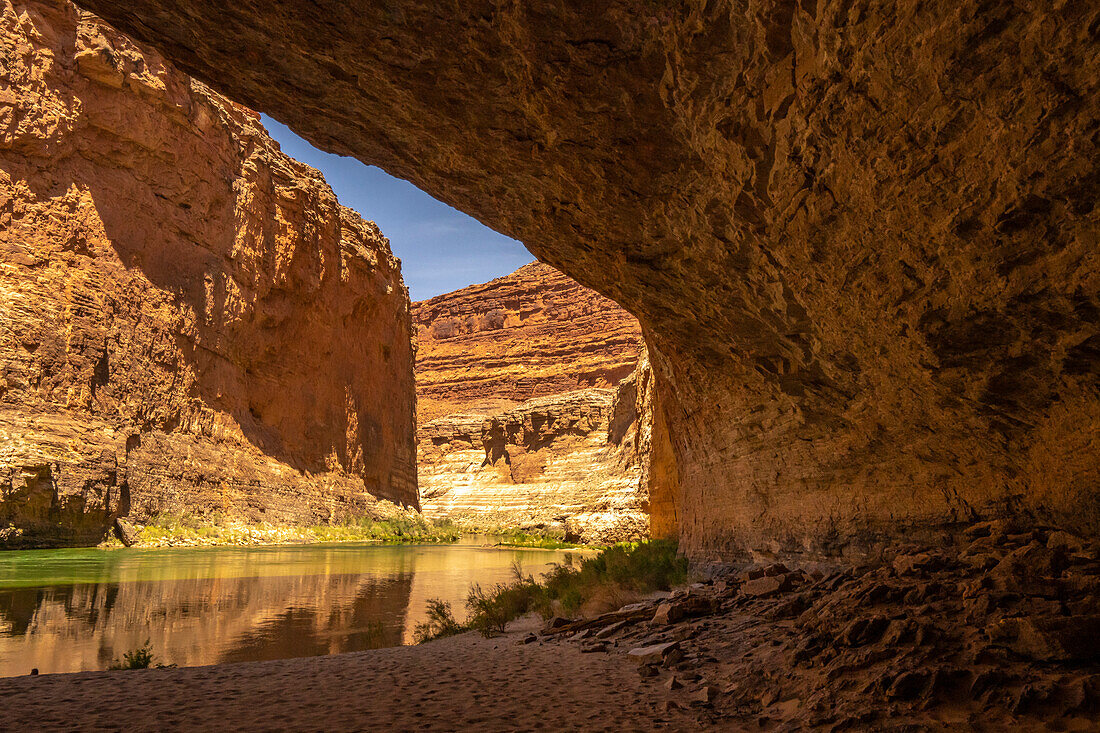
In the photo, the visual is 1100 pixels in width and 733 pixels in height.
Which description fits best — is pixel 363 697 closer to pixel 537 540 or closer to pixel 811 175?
pixel 811 175

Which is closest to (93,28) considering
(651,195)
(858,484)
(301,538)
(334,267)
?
(334,267)

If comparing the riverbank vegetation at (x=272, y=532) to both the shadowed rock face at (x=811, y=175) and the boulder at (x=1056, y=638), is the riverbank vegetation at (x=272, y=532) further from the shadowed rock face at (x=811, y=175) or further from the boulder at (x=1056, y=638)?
the boulder at (x=1056, y=638)

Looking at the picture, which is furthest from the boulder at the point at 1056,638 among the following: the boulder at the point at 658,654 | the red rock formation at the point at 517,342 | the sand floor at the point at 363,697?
the red rock formation at the point at 517,342

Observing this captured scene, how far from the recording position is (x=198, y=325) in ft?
94.0

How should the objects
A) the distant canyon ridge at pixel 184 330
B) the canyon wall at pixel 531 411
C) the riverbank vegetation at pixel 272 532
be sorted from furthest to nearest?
the canyon wall at pixel 531 411, the riverbank vegetation at pixel 272 532, the distant canyon ridge at pixel 184 330

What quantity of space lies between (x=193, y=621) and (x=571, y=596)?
488 centimetres

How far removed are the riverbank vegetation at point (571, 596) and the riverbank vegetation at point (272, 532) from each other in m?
17.7

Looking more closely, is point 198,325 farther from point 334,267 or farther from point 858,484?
point 858,484

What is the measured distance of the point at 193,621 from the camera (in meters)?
8.20

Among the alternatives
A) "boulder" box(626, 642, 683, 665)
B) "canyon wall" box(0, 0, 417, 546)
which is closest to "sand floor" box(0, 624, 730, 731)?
"boulder" box(626, 642, 683, 665)

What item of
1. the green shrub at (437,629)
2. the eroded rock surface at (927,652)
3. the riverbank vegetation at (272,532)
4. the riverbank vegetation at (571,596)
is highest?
the eroded rock surface at (927,652)

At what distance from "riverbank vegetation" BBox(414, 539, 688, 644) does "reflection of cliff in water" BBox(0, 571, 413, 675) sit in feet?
1.98

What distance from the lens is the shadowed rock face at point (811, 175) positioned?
2592 mm

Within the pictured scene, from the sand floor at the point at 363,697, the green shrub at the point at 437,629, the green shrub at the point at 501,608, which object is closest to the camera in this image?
the sand floor at the point at 363,697
